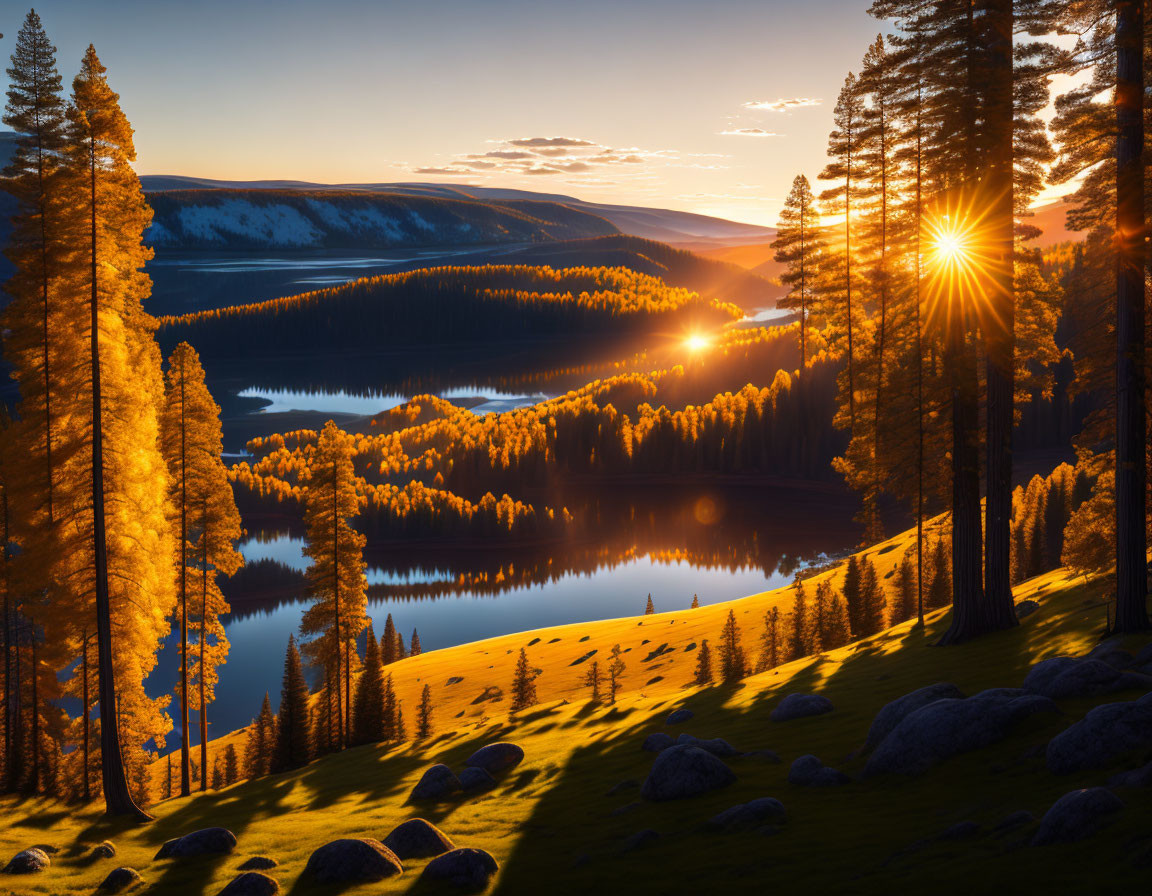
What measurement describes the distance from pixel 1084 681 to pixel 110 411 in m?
28.2

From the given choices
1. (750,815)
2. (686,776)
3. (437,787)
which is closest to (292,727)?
(437,787)

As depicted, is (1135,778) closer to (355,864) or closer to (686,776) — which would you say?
(686,776)

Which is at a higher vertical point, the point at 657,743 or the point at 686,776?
the point at 686,776

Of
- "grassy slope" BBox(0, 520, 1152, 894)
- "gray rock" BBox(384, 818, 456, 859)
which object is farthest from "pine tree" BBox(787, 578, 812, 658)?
"gray rock" BBox(384, 818, 456, 859)

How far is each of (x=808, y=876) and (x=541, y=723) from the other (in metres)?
23.0

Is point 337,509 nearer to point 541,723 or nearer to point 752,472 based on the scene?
point 541,723

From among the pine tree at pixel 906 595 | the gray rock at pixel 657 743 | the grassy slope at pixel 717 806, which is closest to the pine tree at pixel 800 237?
the pine tree at pixel 906 595

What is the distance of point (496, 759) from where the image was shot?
975 inches

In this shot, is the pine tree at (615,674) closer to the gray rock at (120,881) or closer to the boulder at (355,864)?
→ the boulder at (355,864)

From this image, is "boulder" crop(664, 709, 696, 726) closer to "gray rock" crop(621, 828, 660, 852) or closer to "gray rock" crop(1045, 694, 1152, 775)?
"gray rock" crop(621, 828, 660, 852)

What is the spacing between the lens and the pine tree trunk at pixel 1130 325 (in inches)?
840

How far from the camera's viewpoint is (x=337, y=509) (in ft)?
138

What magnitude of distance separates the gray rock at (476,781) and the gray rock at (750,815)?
9.43 m

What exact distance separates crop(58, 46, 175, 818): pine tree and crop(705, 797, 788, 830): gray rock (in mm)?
19875
